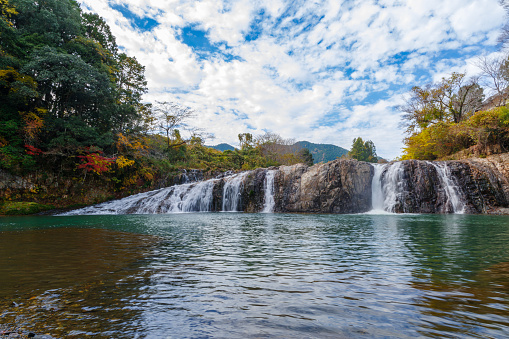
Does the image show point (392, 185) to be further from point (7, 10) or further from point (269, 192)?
point (7, 10)

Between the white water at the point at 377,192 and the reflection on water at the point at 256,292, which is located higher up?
the white water at the point at 377,192

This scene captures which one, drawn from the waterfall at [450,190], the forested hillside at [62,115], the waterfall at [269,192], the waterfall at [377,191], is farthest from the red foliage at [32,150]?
the waterfall at [450,190]

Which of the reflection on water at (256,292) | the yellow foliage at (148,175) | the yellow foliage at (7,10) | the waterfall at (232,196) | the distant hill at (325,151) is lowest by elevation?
the reflection on water at (256,292)

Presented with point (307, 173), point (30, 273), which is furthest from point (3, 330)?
point (307, 173)

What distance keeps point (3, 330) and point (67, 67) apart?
2221 cm

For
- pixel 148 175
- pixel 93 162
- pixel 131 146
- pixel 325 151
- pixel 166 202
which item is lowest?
pixel 166 202

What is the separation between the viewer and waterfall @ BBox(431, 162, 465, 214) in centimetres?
1744

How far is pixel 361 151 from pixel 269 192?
55308 mm

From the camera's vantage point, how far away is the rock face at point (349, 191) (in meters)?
17.3

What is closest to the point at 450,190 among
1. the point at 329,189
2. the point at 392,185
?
the point at 392,185

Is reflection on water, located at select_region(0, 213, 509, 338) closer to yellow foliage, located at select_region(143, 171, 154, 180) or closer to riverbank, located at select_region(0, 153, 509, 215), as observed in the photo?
riverbank, located at select_region(0, 153, 509, 215)

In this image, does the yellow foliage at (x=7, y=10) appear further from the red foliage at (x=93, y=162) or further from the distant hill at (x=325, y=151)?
the distant hill at (x=325, y=151)

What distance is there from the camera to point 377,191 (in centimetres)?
2041

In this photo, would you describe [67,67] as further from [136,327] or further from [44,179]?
[136,327]
